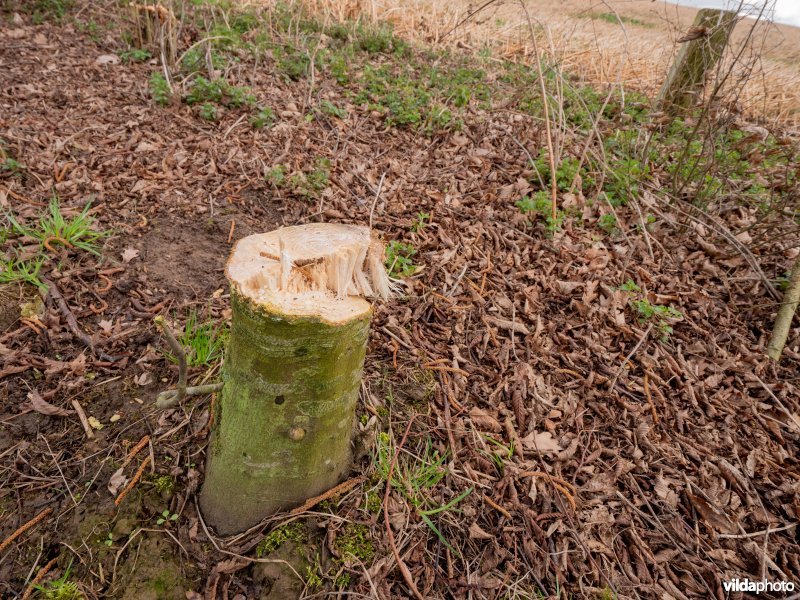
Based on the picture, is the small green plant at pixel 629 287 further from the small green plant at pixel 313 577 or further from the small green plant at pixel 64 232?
the small green plant at pixel 64 232

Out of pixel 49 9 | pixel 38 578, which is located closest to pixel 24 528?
pixel 38 578

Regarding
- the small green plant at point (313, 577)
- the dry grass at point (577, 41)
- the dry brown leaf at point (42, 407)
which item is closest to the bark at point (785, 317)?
the small green plant at point (313, 577)

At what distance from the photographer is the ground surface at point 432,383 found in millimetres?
1833

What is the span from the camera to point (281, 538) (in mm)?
1797

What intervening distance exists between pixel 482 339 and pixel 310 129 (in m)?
2.72

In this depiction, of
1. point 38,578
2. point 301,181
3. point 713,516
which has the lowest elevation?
point 38,578

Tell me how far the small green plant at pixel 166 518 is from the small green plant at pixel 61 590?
308 mm

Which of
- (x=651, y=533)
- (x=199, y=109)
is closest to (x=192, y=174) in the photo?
(x=199, y=109)

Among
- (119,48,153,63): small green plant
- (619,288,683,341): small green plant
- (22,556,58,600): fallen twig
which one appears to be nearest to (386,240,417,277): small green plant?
(619,288,683,341): small green plant

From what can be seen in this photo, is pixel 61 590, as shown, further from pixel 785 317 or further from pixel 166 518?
pixel 785 317

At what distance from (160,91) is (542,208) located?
3.63m

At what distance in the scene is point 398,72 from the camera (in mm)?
5445

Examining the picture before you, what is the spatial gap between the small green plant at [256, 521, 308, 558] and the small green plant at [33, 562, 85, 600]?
2.05 feet

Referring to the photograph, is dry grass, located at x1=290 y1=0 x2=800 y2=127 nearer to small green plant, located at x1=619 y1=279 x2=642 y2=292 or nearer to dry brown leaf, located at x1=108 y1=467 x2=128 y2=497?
small green plant, located at x1=619 y1=279 x2=642 y2=292
